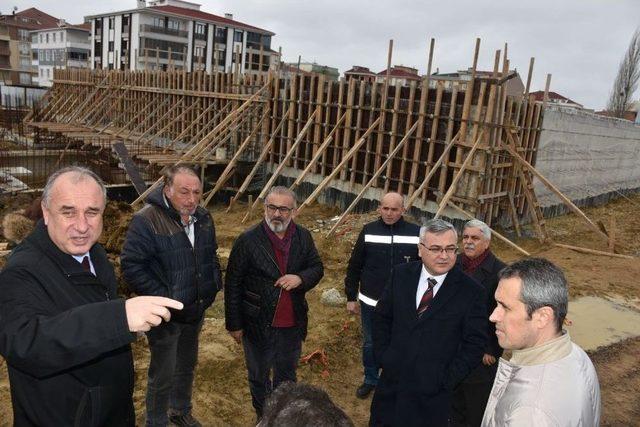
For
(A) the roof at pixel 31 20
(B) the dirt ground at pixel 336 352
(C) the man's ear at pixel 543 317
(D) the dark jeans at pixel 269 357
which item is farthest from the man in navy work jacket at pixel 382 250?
(A) the roof at pixel 31 20

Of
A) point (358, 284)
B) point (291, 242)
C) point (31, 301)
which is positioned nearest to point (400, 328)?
point (291, 242)

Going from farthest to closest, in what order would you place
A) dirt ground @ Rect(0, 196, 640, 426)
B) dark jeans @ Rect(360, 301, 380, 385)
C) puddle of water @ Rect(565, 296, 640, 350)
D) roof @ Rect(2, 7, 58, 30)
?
roof @ Rect(2, 7, 58, 30) → puddle of water @ Rect(565, 296, 640, 350) → dark jeans @ Rect(360, 301, 380, 385) → dirt ground @ Rect(0, 196, 640, 426)

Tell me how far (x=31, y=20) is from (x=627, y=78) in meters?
71.3

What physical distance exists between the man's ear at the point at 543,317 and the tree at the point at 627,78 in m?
40.0

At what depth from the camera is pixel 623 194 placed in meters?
18.5

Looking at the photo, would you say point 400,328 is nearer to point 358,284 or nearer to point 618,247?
point 358,284

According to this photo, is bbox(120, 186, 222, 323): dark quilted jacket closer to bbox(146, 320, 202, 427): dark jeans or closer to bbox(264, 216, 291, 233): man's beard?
bbox(146, 320, 202, 427): dark jeans

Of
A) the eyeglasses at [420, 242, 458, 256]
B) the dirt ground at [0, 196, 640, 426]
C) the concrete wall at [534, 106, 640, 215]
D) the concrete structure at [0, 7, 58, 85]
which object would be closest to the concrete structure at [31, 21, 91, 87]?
the concrete structure at [0, 7, 58, 85]

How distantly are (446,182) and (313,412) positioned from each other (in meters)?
9.99

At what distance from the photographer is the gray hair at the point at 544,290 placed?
74.8 inches

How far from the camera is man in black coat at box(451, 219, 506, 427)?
12.0 ft

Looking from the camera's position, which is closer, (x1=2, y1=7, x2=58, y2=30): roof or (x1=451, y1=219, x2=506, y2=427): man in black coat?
(x1=451, y1=219, x2=506, y2=427): man in black coat

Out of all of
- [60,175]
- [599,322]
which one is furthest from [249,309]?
[599,322]

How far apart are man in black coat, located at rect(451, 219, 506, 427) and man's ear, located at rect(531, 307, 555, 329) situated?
1573mm
